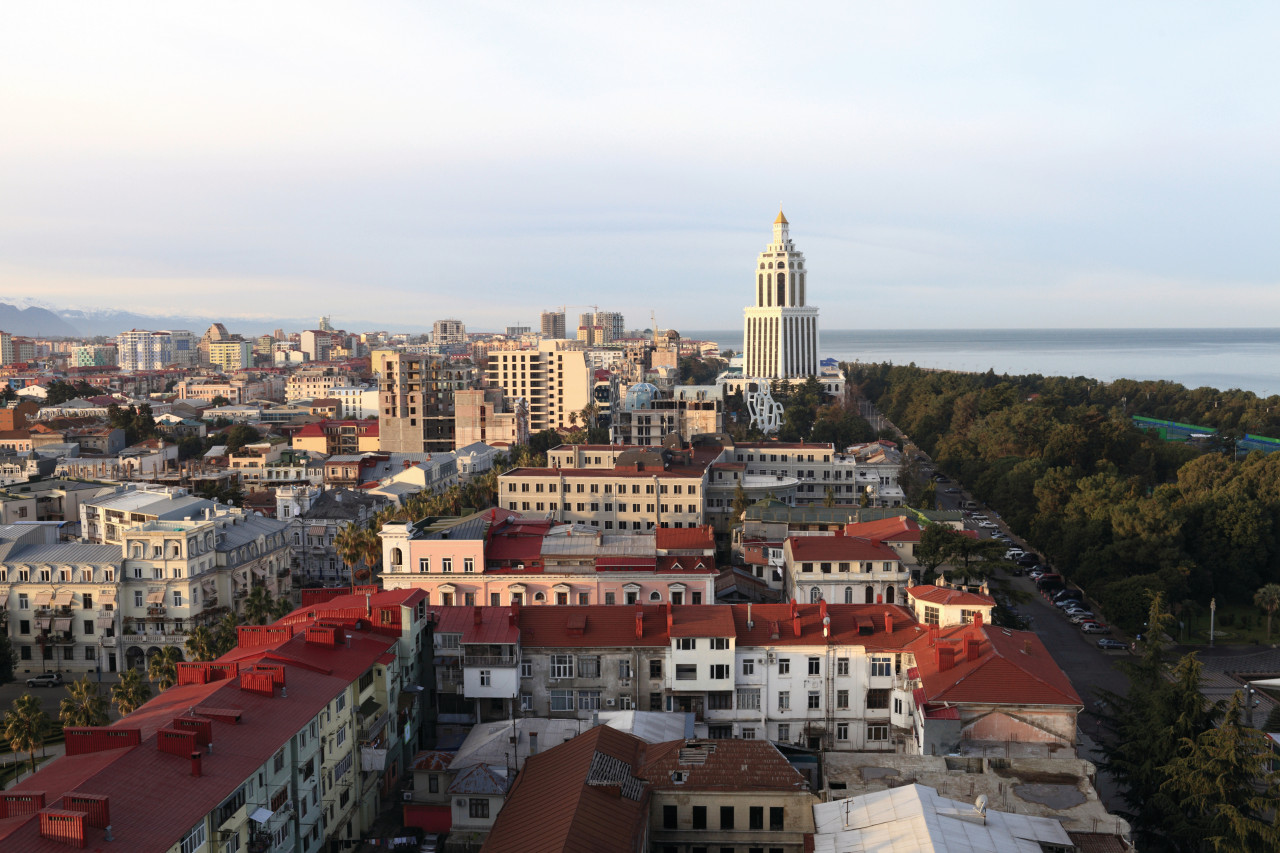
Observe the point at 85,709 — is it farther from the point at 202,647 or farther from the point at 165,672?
the point at 202,647

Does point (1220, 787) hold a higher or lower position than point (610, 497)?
lower

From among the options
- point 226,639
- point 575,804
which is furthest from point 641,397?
point 575,804

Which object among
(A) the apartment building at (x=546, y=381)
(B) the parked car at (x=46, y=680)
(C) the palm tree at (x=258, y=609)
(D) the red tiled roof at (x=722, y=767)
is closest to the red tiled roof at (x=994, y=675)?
(D) the red tiled roof at (x=722, y=767)

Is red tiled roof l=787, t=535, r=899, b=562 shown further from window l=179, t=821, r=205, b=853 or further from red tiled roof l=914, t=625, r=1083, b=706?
window l=179, t=821, r=205, b=853

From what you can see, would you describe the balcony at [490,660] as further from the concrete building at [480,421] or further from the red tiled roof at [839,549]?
the concrete building at [480,421]

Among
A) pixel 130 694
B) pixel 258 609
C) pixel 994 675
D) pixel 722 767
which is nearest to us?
pixel 722 767

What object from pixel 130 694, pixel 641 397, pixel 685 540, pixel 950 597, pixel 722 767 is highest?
pixel 641 397

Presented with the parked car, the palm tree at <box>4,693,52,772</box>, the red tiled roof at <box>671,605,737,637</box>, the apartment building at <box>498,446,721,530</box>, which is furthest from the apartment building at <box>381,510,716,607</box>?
the apartment building at <box>498,446,721,530</box>
